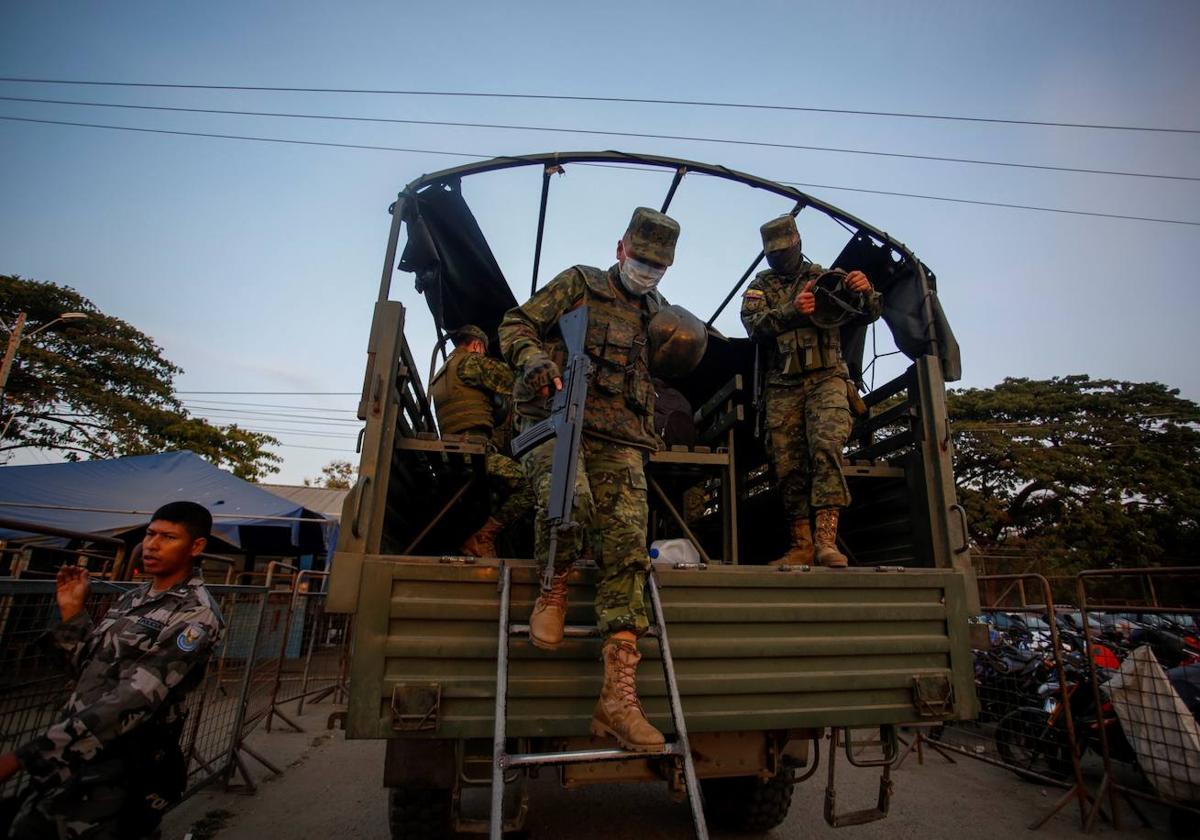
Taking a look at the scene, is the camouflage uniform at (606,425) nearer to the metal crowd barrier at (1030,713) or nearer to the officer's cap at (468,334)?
the officer's cap at (468,334)

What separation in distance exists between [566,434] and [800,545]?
156 cm

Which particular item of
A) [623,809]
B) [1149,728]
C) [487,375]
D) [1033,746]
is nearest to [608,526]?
[487,375]

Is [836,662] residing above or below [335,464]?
below

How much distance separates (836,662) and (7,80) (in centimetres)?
1396

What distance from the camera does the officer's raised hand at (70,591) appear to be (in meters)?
2.06

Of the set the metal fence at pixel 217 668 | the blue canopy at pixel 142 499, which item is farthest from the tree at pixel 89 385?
the metal fence at pixel 217 668

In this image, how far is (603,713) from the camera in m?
1.98

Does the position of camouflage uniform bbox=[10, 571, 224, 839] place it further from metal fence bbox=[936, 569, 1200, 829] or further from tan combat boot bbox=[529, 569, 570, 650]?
metal fence bbox=[936, 569, 1200, 829]

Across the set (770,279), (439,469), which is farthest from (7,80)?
(770,279)

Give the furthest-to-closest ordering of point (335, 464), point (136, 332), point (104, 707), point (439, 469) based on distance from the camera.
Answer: point (335, 464) < point (136, 332) < point (439, 469) < point (104, 707)

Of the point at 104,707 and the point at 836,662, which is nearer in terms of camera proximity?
the point at 104,707

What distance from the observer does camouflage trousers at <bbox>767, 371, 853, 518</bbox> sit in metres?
2.98

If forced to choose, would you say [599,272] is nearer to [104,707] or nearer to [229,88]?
[104,707]

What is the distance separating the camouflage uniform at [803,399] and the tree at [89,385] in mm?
23427
